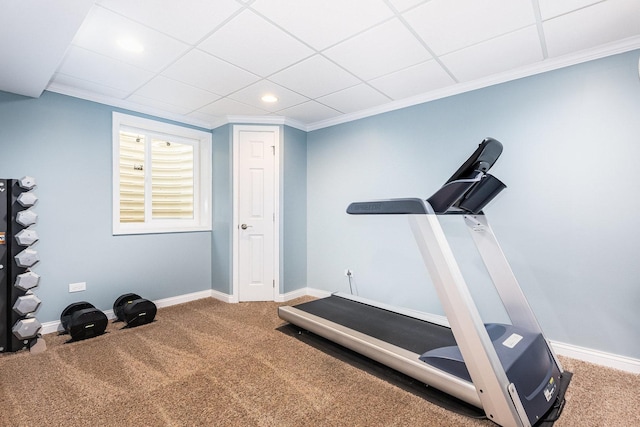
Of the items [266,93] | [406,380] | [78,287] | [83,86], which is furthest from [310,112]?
[78,287]

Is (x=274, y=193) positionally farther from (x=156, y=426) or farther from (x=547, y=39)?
(x=547, y=39)

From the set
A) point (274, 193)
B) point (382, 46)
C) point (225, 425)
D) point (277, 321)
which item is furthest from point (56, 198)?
point (382, 46)

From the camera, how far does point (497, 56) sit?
7.72 ft

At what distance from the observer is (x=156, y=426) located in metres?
1.58

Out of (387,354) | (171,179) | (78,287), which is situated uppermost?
(171,179)

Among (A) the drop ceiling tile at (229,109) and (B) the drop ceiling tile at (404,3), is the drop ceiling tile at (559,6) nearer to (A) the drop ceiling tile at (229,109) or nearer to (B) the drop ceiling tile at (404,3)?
(B) the drop ceiling tile at (404,3)

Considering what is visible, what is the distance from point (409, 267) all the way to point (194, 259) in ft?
8.75

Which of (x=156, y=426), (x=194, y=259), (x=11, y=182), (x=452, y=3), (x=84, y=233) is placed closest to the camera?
(x=156, y=426)

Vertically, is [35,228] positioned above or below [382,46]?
below

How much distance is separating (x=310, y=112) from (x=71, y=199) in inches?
104

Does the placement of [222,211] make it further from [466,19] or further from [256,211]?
[466,19]

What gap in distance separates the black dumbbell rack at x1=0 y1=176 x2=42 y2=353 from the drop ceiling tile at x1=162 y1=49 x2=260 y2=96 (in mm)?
1544

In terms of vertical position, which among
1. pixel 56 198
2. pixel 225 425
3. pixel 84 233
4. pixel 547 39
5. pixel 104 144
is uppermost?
pixel 547 39

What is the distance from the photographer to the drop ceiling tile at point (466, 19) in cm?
179
